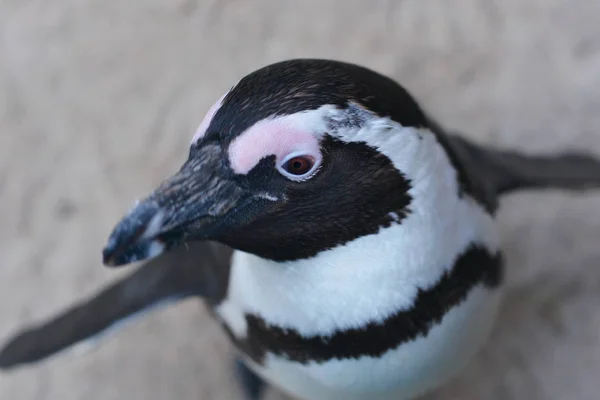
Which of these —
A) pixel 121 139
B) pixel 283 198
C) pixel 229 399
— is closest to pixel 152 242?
pixel 283 198

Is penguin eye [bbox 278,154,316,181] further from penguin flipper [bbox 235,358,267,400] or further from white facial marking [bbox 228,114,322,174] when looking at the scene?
penguin flipper [bbox 235,358,267,400]

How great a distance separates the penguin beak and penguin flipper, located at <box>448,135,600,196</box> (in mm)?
368

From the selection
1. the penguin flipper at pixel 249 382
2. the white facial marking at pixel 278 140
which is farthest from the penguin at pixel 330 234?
the penguin flipper at pixel 249 382

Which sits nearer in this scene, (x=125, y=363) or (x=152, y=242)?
(x=152, y=242)

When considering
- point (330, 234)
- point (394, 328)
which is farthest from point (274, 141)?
point (394, 328)

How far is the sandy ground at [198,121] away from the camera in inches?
43.9

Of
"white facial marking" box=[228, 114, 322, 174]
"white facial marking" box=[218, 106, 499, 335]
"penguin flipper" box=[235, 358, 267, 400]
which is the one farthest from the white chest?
"penguin flipper" box=[235, 358, 267, 400]

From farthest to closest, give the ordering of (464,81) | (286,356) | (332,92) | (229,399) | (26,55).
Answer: (26,55) → (464,81) → (229,399) → (286,356) → (332,92)

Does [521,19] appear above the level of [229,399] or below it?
above

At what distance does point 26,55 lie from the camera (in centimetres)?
143

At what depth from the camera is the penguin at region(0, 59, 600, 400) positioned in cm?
58

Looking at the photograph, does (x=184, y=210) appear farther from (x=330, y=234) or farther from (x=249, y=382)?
(x=249, y=382)

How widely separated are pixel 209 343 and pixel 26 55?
0.67 metres

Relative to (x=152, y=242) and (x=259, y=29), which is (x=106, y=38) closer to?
(x=259, y=29)
